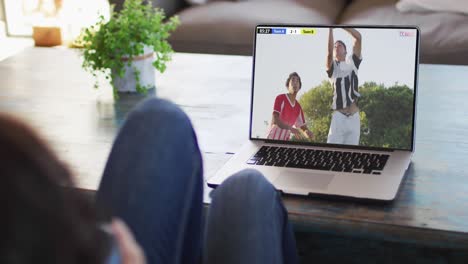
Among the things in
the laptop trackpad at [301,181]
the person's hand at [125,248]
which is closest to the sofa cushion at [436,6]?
the laptop trackpad at [301,181]

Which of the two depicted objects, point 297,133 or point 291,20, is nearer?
point 297,133

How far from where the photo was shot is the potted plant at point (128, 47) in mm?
1721

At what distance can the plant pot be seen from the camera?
1.74m

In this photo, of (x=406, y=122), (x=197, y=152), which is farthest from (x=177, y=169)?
(x=406, y=122)

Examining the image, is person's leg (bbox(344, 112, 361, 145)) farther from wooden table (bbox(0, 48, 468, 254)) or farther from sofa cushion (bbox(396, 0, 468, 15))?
sofa cushion (bbox(396, 0, 468, 15))

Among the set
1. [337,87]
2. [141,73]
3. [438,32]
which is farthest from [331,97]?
[438,32]

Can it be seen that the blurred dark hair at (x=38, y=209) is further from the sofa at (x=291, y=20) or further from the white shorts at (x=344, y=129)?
the sofa at (x=291, y=20)

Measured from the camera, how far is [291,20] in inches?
112

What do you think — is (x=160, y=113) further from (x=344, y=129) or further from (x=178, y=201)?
(x=344, y=129)

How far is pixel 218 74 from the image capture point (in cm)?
193

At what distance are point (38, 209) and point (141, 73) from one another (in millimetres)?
1288

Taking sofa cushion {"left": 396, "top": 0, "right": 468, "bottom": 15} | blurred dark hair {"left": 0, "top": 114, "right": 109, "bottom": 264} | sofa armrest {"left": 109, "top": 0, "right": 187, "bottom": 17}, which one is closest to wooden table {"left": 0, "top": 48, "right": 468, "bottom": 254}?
blurred dark hair {"left": 0, "top": 114, "right": 109, "bottom": 264}

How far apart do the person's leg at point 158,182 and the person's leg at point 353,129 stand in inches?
14.0

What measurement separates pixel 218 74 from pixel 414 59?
0.71 metres
